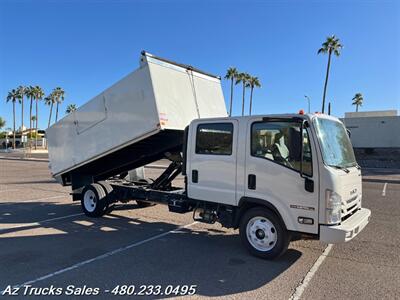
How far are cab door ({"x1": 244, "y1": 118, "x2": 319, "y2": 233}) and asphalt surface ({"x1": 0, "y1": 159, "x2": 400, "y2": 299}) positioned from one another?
84 centimetres

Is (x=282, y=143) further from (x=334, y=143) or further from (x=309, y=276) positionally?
(x=309, y=276)

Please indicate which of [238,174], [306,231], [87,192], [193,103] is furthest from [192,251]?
[87,192]

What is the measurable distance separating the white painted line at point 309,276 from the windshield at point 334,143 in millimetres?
1537

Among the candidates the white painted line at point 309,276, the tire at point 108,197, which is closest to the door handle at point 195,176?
the white painted line at point 309,276

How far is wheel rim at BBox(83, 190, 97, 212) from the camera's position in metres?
8.71

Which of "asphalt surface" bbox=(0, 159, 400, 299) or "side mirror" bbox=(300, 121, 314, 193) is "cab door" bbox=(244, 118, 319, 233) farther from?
"asphalt surface" bbox=(0, 159, 400, 299)

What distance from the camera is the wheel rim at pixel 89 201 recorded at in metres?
8.71

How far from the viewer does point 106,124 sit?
820cm

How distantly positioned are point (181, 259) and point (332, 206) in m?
2.41

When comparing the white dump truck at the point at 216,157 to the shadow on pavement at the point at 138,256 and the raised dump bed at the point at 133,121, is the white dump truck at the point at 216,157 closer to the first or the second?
the raised dump bed at the point at 133,121

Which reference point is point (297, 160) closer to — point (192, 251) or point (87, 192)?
point (192, 251)

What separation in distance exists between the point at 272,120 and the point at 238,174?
105cm

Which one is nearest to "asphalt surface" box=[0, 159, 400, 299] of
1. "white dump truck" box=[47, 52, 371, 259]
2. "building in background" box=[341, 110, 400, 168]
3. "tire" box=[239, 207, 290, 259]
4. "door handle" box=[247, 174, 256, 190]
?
"tire" box=[239, 207, 290, 259]

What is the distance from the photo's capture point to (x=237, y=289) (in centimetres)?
450
